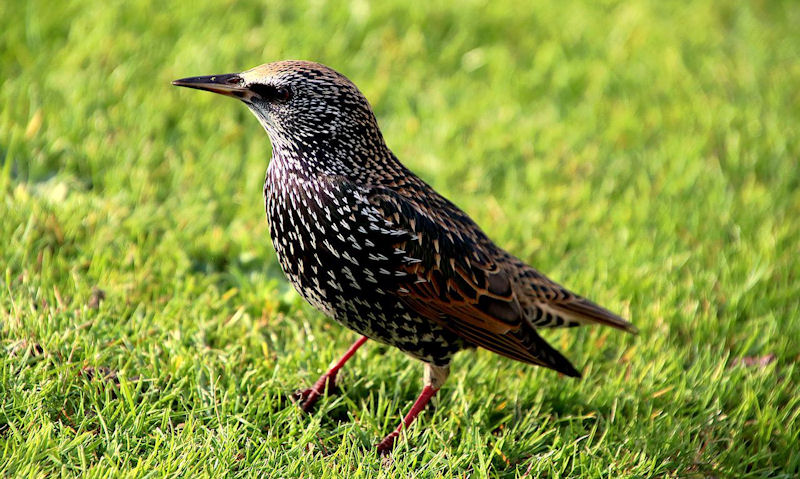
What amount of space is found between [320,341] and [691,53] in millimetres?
4858

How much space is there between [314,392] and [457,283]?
0.80 metres

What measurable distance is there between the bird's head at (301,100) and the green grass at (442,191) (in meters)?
1.05

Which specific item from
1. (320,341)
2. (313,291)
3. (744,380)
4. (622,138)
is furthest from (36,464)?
(622,138)

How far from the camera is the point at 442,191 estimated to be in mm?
5660

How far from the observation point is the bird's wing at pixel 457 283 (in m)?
3.69

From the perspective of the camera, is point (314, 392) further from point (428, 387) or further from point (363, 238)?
point (363, 238)

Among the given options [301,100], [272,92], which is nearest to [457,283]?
[301,100]

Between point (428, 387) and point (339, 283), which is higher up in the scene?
point (339, 283)

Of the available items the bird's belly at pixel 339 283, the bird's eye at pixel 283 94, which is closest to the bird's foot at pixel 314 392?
the bird's belly at pixel 339 283

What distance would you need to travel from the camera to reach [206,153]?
17.7ft

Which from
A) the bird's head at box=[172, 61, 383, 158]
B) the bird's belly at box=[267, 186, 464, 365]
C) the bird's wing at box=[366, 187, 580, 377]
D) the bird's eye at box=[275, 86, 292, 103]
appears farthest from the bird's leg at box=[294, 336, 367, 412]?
the bird's eye at box=[275, 86, 292, 103]

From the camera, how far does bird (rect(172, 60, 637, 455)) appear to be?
3.61 m

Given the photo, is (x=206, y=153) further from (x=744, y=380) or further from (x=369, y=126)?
(x=744, y=380)

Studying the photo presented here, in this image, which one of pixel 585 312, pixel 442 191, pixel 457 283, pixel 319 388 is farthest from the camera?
pixel 442 191
